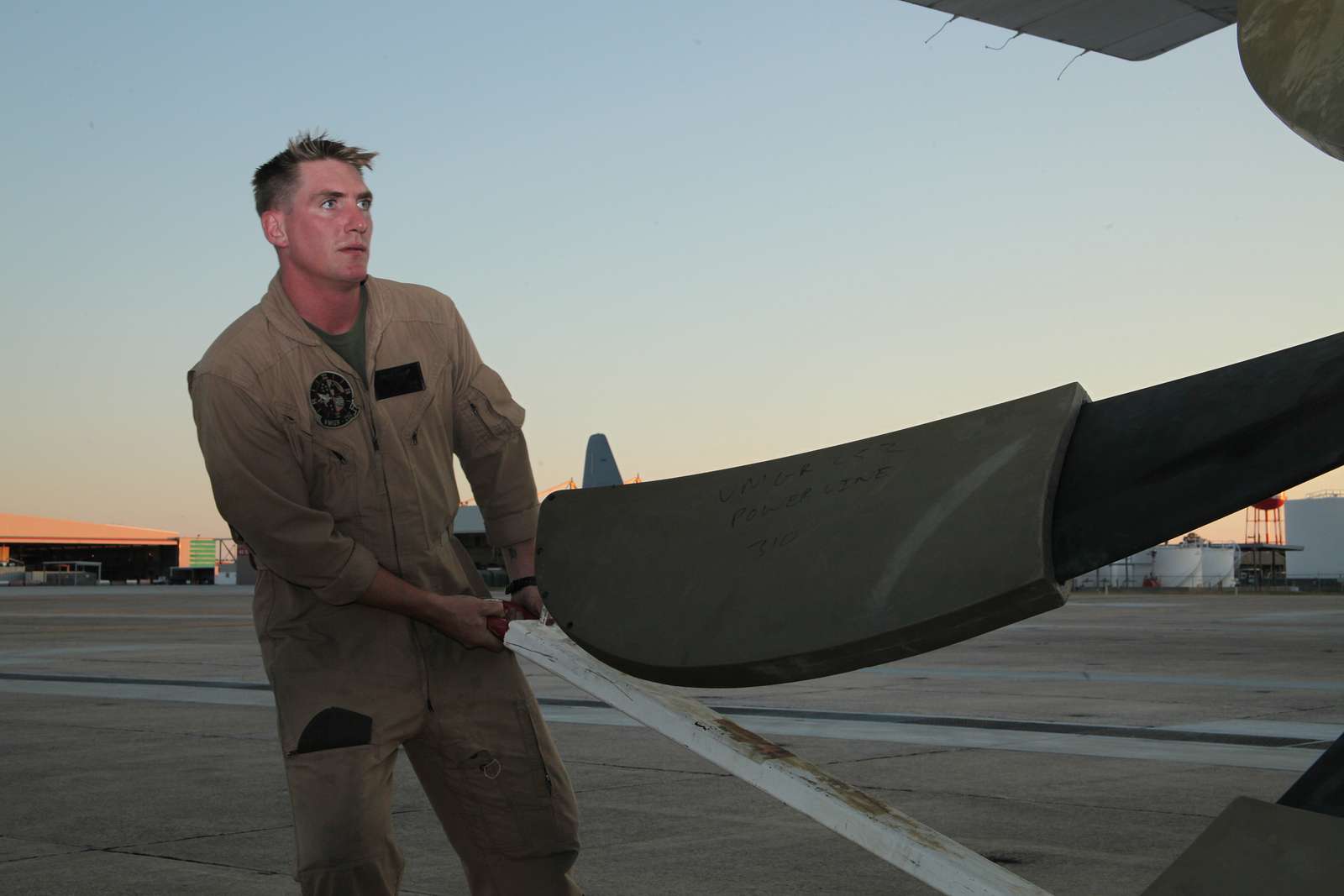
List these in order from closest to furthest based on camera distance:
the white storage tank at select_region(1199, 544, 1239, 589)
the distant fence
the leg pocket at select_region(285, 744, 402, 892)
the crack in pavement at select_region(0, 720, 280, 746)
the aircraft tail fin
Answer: the leg pocket at select_region(285, 744, 402, 892) → the crack in pavement at select_region(0, 720, 280, 746) → the aircraft tail fin → the distant fence → the white storage tank at select_region(1199, 544, 1239, 589)

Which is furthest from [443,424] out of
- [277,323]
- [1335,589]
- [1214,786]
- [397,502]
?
[1335,589]

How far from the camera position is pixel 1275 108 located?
1.58 metres

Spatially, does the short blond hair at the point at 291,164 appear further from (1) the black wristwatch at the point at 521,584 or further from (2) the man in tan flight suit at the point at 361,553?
(1) the black wristwatch at the point at 521,584

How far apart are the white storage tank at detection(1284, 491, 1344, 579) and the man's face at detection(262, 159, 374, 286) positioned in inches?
3243

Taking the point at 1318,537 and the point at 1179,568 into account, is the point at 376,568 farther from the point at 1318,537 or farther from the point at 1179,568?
the point at 1318,537

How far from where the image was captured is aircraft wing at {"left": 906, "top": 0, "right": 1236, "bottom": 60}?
5.95 metres

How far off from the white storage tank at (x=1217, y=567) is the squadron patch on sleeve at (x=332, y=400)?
74.8 meters

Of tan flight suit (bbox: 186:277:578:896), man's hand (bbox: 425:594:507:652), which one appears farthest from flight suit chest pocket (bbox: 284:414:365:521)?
man's hand (bbox: 425:594:507:652)

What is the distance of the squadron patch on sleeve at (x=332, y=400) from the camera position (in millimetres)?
3264

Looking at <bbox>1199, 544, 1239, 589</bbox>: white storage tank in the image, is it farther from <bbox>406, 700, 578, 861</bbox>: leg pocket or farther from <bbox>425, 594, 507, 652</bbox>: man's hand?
<bbox>425, 594, 507, 652</bbox>: man's hand

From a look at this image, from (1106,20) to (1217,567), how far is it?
72893 millimetres

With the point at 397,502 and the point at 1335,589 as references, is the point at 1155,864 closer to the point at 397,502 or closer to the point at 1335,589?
the point at 397,502

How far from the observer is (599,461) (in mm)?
28594

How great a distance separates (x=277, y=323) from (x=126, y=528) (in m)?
124
